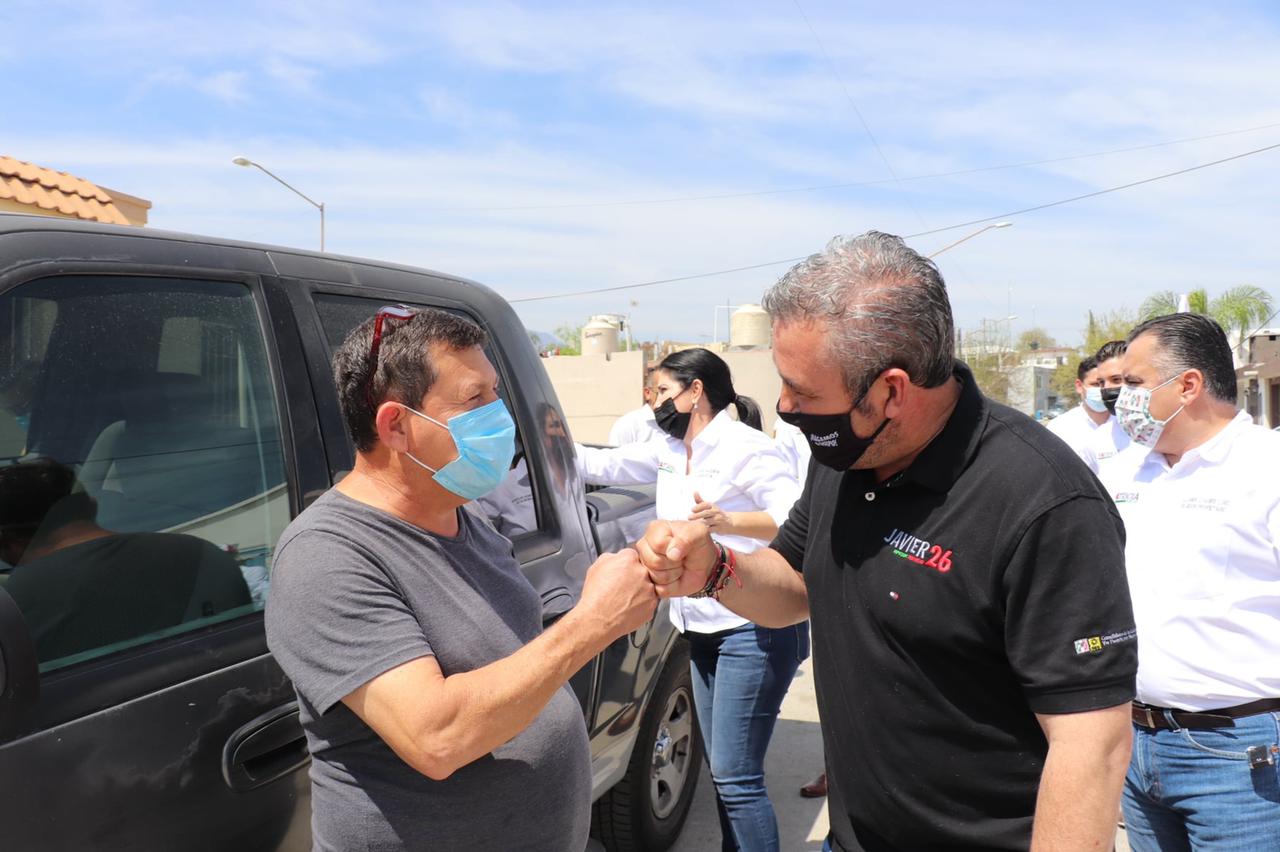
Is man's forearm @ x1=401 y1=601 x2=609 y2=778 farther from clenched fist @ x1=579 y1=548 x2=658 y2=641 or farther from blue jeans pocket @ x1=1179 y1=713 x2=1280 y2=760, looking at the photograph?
blue jeans pocket @ x1=1179 y1=713 x2=1280 y2=760

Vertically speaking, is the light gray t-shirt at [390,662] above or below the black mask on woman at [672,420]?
below

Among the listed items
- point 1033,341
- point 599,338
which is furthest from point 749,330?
point 1033,341

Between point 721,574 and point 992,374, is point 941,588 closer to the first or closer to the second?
point 721,574

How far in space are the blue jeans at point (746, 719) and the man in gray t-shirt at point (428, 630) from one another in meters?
1.35

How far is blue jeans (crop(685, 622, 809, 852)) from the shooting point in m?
3.22

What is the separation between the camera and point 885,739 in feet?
5.96

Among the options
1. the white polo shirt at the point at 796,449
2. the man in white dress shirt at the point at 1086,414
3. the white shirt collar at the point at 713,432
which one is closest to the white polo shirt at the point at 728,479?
the white shirt collar at the point at 713,432

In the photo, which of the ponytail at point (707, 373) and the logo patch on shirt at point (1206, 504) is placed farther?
the ponytail at point (707, 373)

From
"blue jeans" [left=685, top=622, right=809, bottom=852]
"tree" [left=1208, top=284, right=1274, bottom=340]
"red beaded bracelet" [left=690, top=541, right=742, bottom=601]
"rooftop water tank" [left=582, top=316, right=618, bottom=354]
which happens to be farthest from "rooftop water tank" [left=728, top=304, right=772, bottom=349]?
"red beaded bracelet" [left=690, top=541, right=742, bottom=601]

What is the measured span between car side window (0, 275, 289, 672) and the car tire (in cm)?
204

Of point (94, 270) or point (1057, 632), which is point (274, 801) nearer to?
point (94, 270)

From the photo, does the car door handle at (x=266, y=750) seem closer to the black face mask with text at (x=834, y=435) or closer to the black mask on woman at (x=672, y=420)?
the black face mask with text at (x=834, y=435)

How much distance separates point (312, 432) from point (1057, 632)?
61.1 inches

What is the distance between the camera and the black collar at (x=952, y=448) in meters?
1.74
